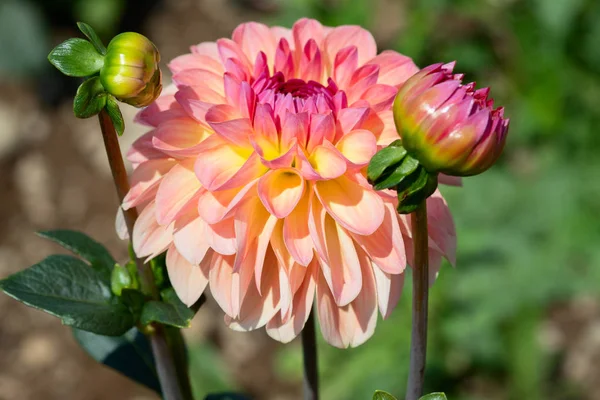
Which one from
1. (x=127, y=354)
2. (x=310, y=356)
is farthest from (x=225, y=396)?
(x=310, y=356)

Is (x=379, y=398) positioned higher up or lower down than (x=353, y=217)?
lower down

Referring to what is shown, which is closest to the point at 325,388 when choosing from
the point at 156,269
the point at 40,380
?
the point at 40,380

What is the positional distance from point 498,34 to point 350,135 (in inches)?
86.3

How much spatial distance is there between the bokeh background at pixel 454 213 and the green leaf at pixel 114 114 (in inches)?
51.2

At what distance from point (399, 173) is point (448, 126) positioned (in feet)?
0.19

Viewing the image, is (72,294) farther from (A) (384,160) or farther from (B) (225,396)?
(A) (384,160)

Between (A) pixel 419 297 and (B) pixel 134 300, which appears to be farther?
(B) pixel 134 300

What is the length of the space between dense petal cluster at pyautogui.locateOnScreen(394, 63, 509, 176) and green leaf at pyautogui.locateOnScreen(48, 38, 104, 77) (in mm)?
279

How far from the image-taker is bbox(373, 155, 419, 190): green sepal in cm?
71

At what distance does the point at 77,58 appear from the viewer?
76cm

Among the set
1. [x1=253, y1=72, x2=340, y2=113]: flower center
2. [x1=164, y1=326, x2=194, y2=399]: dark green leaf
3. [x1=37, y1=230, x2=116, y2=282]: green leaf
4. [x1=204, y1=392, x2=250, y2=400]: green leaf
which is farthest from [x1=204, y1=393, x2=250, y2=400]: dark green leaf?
[x1=253, y1=72, x2=340, y2=113]: flower center

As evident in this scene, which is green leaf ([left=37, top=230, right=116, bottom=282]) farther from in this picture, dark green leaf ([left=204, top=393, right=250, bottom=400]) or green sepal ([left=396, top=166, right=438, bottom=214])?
green sepal ([left=396, top=166, right=438, bottom=214])

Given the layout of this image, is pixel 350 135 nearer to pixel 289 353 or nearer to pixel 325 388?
pixel 325 388

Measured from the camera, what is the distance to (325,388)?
7.09ft
